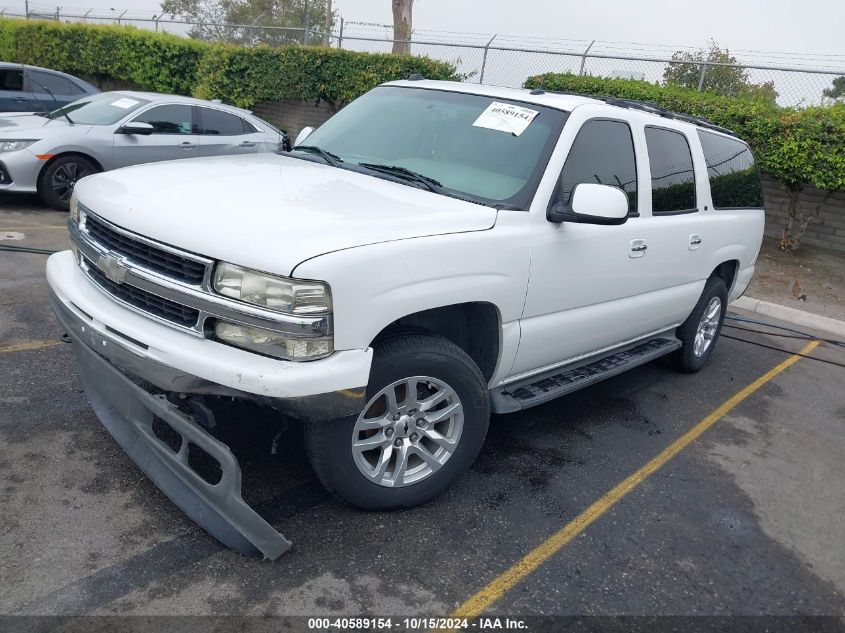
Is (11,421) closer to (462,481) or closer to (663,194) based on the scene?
(462,481)

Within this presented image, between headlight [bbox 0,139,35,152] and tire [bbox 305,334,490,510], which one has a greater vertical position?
headlight [bbox 0,139,35,152]

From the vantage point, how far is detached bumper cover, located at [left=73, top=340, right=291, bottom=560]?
9.66 ft

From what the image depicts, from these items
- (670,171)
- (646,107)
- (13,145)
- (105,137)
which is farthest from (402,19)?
(670,171)

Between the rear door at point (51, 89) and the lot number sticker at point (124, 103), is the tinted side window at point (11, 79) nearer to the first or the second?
the rear door at point (51, 89)

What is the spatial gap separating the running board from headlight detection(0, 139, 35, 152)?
7.39 meters

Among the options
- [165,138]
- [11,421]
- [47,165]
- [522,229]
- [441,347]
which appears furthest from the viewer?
[165,138]

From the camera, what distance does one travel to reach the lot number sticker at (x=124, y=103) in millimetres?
9664

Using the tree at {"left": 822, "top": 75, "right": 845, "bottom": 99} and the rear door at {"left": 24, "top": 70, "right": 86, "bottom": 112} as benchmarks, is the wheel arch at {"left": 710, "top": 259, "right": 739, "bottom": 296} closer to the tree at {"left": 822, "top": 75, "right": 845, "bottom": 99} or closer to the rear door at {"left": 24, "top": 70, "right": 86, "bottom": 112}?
the tree at {"left": 822, "top": 75, "right": 845, "bottom": 99}

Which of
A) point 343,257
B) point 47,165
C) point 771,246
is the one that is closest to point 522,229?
point 343,257

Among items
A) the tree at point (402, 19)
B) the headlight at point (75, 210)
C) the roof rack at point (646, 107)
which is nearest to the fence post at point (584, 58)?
the tree at point (402, 19)

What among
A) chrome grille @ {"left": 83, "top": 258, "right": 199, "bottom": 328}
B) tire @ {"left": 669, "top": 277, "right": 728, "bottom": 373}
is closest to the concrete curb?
tire @ {"left": 669, "top": 277, "right": 728, "bottom": 373}

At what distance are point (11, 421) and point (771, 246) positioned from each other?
1053 centimetres

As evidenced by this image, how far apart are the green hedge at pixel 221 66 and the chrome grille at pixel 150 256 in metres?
12.3

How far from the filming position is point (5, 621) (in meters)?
2.56
